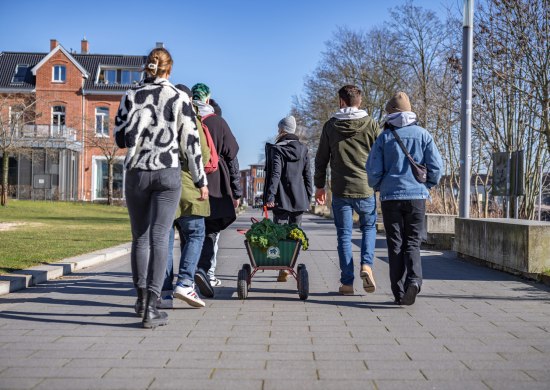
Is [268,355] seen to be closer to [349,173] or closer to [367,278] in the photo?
[367,278]

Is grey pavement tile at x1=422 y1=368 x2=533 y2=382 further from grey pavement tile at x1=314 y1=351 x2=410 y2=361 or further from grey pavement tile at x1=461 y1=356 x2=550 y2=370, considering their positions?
grey pavement tile at x1=314 y1=351 x2=410 y2=361

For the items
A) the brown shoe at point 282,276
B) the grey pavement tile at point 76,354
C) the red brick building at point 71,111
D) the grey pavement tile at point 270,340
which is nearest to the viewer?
the grey pavement tile at point 76,354

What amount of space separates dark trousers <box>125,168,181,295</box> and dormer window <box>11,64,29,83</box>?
166ft

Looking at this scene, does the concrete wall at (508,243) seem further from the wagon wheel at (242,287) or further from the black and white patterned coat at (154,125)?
the black and white patterned coat at (154,125)

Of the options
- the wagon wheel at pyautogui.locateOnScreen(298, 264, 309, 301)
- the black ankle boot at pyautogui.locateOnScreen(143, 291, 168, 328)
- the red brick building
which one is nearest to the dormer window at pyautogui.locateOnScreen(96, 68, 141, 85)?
the red brick building

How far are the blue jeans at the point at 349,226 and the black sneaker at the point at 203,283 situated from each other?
137 cm

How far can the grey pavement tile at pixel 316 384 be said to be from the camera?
357 centimetres

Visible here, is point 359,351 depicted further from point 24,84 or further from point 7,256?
point 24,84

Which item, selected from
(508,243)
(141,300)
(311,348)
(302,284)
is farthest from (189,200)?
(508,243)

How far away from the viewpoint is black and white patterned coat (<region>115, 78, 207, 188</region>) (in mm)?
5316

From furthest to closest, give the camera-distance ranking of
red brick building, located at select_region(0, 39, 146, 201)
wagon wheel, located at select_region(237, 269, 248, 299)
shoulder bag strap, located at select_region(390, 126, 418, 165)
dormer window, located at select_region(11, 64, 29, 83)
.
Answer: dormer window, located at select_region(11, 64, 29, 83)
red brick building, located at select_region(0, 39, 146, 201)
wagon wheel, located at select_region(237, 269, 248, 299)
shoulder bag strap, located at select_region(390, 126, 418, 165)

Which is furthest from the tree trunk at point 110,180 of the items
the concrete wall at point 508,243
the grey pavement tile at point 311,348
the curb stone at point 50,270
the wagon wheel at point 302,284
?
the grey pavement tile at point 311,348

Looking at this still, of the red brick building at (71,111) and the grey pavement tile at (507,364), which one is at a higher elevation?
the red brick building at (71,111)

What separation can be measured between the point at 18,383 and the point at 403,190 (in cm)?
395
